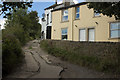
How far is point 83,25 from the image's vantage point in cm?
1491

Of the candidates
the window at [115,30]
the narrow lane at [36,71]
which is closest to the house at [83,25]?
the window at [115,30]

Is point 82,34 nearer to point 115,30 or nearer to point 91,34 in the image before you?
point 91,34

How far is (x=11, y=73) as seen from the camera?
5684 mm

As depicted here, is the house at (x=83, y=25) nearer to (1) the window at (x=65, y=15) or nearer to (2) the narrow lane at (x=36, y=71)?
(1) the window at (x=65, y=15)

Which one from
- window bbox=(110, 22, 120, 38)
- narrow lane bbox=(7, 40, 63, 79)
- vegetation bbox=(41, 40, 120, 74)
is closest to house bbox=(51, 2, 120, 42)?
window bbox=(110, 22, 120, 38)

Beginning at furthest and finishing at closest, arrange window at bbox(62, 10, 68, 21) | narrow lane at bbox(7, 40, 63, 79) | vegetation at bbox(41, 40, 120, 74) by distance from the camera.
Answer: window at bbox(62, 10, 68, 21)
vegetation at bbox(41, 40, 120, 74)
narrow lane at bbox(7, 40, 63, 79)

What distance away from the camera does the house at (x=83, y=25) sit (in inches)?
503

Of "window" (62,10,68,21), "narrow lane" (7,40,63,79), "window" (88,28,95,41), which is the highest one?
"window" (62,10,68,21)

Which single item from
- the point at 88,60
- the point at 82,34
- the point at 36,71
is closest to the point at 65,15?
the point at 82,34

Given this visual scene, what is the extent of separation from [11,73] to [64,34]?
11875mm

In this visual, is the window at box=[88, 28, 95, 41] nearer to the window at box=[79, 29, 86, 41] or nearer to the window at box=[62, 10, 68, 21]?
the window at box=[79, 29, 86, 41]

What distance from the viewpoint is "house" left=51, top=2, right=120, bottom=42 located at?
12.8m

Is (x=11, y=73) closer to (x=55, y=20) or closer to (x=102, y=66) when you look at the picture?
(x=102, y=66)

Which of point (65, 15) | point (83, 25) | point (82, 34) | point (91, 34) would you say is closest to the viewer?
point (91, 34)
